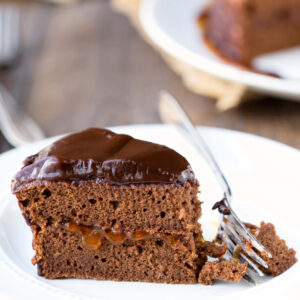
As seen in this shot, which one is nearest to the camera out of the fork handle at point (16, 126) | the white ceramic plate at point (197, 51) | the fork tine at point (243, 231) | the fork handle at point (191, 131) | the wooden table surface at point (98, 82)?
the fork tine at point (243, 231)

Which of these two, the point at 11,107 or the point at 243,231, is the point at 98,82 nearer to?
the point at 11,107

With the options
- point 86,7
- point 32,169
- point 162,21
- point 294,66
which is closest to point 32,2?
point 86,7

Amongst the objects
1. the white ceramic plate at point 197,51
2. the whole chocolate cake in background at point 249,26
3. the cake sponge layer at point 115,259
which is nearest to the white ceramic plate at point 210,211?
the cake sponge layer at point 115,259

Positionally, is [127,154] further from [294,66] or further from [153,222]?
[294,66]

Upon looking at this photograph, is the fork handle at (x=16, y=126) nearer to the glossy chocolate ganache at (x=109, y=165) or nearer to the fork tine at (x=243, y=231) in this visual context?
the glossy chocolate ganache at (x=109, y=165)

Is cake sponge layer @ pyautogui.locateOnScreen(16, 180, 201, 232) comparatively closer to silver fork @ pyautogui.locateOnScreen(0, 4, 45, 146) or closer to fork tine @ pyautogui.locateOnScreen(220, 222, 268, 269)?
fork tine @ pyautogui.locateOnScreen(220, 222, 268, 269)

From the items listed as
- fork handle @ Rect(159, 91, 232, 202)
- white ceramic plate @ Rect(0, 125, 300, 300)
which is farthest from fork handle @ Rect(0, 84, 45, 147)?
fork handle @ Rect(159, 91, 232, 202)

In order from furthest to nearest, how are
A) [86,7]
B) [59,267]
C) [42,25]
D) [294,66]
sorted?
1. [86,7]
2. [42,25]
3. [294,66]
4. [59,267]
